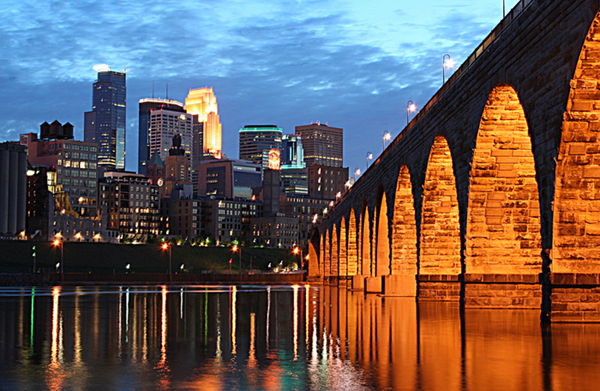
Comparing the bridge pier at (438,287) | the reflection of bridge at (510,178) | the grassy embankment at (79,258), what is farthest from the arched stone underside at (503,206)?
the grassy embankment at (79,258)

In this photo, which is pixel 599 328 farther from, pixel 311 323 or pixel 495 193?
pixel 495 193

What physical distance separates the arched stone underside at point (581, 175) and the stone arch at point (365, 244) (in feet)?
145

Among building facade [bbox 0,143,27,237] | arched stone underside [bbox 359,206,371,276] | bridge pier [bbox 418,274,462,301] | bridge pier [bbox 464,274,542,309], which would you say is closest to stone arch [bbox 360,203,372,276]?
arched stone underside [bbox 359,206,371,276]

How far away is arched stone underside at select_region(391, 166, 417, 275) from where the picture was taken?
53.4 meters

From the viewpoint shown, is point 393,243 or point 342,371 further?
point 393,243

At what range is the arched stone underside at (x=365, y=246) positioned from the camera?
70625 mm

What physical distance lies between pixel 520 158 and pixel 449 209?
11052 mm

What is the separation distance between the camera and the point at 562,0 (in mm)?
23953

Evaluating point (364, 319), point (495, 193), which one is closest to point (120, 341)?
point (364, 319)

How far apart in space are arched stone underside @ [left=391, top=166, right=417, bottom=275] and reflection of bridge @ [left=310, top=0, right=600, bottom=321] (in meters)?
0.07

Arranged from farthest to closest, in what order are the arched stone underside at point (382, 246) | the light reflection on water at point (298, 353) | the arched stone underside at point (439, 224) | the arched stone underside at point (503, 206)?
the arched stone underside at point (382, 246) < the arched stone underside at point (439, 224) < the arched stone underside at point (503, 206) < the light reflection on water at point (298, 353)

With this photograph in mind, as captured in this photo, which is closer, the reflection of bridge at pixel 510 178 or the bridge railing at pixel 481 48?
the reflection of bridge at pixel 510 178

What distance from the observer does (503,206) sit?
36.0m

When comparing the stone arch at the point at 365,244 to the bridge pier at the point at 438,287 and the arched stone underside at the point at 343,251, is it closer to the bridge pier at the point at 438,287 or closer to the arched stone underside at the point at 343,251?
the arched stone underside at the point at 343,251
